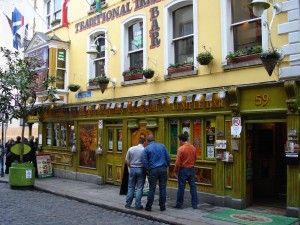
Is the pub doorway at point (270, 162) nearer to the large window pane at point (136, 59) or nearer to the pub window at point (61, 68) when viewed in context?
the large window pane at point (136, 59)

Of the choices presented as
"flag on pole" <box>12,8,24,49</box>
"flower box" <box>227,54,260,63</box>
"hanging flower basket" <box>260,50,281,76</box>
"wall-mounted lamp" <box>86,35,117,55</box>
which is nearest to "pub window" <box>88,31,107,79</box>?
"wall-mounted lamp" <box>86,35,117,55</box>

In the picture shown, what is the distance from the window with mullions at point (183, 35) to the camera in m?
12.3

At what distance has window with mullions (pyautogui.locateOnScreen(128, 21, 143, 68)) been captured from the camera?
1415 cm

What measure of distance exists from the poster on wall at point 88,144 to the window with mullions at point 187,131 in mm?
4114

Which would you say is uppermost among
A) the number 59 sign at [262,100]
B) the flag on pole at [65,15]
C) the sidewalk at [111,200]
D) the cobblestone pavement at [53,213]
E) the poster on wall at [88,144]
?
the flag on pole at [65,15]

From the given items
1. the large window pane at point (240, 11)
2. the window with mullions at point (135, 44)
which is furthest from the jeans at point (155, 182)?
the window with mullions at point (135, 44)

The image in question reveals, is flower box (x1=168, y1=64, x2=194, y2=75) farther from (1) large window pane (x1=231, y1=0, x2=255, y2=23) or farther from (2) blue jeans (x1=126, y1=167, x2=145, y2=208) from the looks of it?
(2) blue jeans (x1=126, y1=167, x2=145, y2=208)

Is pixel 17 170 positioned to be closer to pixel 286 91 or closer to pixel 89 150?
pixel 89 150

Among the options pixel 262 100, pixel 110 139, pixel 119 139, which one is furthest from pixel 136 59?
pixel 262 100

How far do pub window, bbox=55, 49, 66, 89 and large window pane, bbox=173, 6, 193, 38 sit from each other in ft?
20.1

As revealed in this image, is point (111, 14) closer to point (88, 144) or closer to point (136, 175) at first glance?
point (88, 144)

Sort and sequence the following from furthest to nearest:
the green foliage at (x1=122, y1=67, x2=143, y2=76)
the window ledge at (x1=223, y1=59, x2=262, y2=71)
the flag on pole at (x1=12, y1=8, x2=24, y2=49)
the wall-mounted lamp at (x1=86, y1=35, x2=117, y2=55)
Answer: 1. the flag on pole at (x1=12, y1=8, x2=24, y2=49)
2. the wall-mounted lamp at (x1=86, y1=35, x2=117, y2=55)
3. the green foliage at (x1=122, y1=67, x2=143, y2=76)
4. the window ledge at (x1=223, y1=59, x2=262, y2=71)

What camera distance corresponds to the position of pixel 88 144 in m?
16.3

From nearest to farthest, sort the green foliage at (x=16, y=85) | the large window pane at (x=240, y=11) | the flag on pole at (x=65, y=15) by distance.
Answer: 1. the large window pane at (x=240, y=11)
2. the green foliage at (x=16, y=85)
3. the flag on pole at (x=65, y=15)
